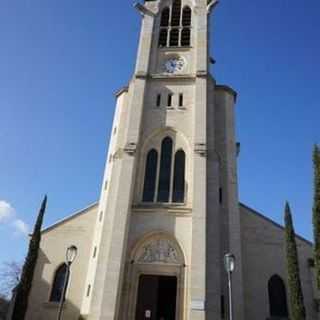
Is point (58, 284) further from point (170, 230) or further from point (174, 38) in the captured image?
point (174, 38)

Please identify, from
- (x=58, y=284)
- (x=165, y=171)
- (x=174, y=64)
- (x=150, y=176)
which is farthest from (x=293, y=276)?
(x=174, y=64)

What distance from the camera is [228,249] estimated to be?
20906 millimetres

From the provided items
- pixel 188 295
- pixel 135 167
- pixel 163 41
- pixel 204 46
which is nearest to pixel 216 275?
pixel 188 295

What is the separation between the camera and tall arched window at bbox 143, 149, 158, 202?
22172 millimetres

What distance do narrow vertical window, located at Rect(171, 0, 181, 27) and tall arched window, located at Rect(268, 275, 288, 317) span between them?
22779 mm

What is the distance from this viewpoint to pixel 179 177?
22641 mm

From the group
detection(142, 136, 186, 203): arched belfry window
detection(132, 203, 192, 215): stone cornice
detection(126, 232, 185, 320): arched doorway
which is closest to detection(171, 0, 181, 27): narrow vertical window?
detection(142, 136, 186, 203): arched belfry window

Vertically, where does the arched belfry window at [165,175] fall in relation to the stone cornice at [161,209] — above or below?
above

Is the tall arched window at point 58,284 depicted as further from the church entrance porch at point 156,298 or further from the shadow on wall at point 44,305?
the church entrance porch at point 156,298

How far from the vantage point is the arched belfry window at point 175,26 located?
2978 cm

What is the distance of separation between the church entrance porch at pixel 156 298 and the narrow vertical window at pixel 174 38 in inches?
749

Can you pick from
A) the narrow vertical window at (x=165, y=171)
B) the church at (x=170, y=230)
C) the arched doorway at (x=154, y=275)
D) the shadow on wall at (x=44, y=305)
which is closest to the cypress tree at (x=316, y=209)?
the church at (x=170, y=230)

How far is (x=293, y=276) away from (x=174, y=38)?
21.1 metres

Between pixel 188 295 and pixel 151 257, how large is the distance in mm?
3099
